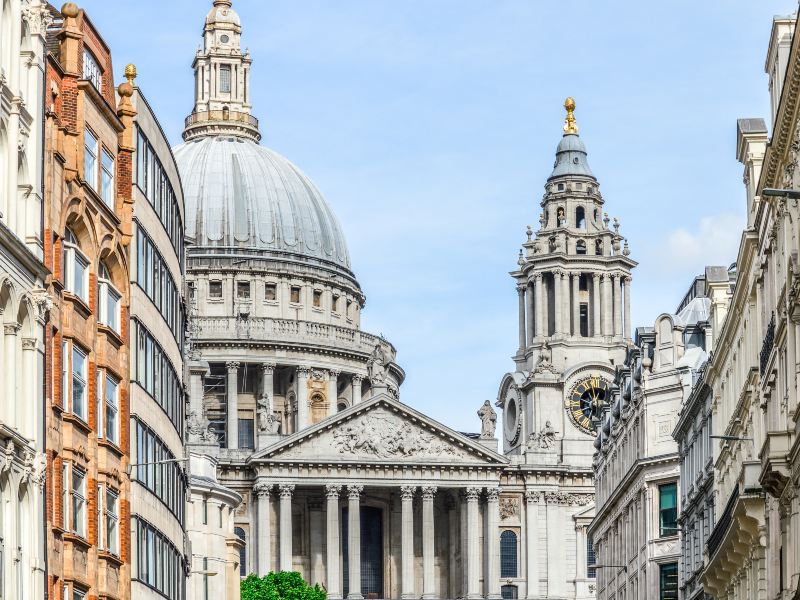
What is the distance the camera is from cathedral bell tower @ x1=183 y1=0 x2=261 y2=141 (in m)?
192

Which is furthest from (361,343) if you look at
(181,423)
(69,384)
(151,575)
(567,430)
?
(69,384)

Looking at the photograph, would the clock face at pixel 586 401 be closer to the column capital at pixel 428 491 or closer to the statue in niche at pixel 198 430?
the column capital at pixel 428 491

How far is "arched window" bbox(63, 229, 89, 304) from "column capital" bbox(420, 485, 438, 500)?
354ft

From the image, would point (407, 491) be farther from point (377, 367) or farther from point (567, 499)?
point (377, 367)

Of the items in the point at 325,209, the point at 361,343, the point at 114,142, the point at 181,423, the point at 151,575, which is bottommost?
the point at 151,575

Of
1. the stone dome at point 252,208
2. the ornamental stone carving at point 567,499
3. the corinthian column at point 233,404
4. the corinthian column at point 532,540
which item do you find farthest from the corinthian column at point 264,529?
the stone dome at point 252,208

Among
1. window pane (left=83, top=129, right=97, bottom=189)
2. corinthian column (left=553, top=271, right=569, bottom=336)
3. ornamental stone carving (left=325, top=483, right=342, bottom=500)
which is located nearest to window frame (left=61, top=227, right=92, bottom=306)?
window pane (left=83, top=129, right=97, bottom=189)

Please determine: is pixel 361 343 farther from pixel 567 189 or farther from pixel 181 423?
pixel 181 423

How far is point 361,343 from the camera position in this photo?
18262cm

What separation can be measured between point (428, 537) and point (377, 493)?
19.9 feet

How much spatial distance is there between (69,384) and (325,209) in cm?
13991

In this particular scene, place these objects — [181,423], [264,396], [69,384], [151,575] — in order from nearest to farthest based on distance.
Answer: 1. [69,384]
2. [151,575]
3. [181,423]
4. [264,396]

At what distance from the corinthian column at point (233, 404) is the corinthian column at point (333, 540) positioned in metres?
15.1

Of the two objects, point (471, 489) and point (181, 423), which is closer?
point (181, 423)
